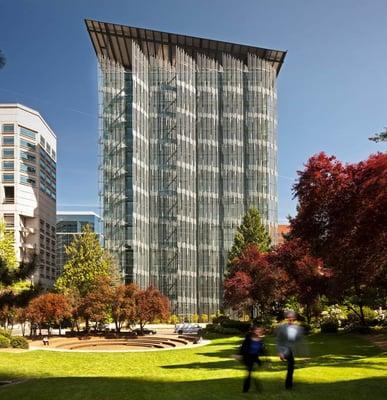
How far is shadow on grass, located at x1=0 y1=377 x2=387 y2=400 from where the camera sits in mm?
11442

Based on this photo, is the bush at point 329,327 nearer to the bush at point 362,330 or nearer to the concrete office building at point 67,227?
the bush at point 362,330

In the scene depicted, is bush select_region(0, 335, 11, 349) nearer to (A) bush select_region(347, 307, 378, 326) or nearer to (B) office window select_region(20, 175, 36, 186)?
(A) bush select_region(347, 307, 378, 326)

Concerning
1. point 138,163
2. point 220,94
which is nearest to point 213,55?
point 220,94

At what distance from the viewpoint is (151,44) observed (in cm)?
8475

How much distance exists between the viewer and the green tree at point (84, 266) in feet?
193

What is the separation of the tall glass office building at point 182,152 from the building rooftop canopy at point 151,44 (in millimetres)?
182

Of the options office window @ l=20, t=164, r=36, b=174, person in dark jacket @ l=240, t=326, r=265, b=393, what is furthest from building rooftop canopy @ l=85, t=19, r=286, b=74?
person in dark jacket @ l=240, t=326, r=265, b=393

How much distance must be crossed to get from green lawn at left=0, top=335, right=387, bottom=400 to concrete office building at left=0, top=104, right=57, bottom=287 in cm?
7754

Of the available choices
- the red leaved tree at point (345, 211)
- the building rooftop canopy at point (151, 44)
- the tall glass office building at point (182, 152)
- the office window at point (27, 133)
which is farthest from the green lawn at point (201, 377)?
the office window at point (27, 133)

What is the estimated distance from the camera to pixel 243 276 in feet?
132

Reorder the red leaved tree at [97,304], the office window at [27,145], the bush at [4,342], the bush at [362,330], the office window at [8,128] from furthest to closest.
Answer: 1. the office window at [27,145]
2. the office window at [8,128]
3. the red leaved tree at [97,304]
4. the bush at [362,330]
5. the bush at [4,342]

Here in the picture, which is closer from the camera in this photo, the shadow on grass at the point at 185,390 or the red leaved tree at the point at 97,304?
the shadow on grass at the point at 185,390

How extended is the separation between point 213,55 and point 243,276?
59.5 meters

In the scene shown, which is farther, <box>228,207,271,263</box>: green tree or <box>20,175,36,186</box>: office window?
<box>20,175,36,186</box>: office window
